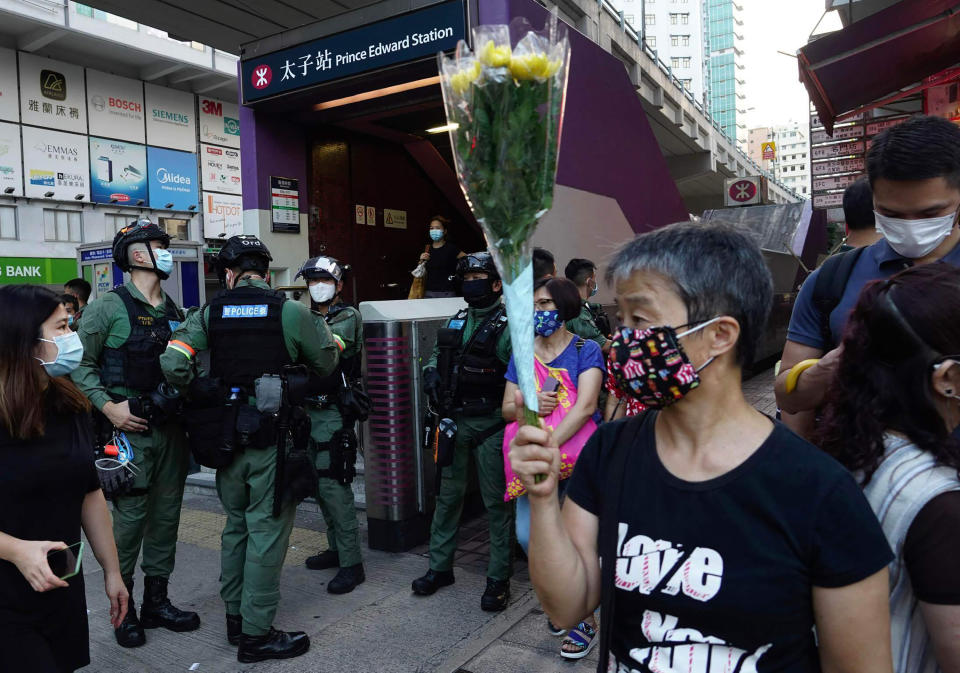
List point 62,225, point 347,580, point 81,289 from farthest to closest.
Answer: point 62,225 → point 81,289 → point 347,580

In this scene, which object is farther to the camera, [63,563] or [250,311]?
[250,311]

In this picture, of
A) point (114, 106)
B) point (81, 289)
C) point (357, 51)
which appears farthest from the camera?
point (114, 106)

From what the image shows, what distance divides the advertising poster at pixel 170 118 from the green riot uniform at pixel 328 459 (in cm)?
1935

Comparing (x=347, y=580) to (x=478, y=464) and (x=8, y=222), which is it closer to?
(x=478, y=464)

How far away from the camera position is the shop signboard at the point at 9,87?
17750 millimetres

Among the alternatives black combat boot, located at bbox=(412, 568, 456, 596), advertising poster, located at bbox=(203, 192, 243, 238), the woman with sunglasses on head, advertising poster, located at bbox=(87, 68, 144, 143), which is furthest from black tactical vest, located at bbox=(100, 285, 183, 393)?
advertising poster, located at bbox=(203, 192, 243, 238)

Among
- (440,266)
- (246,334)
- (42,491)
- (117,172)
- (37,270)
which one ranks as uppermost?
(117,172)

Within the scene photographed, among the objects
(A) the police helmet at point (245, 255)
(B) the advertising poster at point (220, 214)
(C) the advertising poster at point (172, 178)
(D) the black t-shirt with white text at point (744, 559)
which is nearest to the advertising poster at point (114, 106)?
(C) the advertising poster at point (172, 178)

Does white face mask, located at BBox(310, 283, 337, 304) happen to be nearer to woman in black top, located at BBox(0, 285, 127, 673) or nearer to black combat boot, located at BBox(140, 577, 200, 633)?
black combat boot, located at BBox(140, 577, 200, 633)

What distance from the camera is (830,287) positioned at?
2.43m

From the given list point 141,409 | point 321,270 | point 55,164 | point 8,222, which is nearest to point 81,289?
point 321,270

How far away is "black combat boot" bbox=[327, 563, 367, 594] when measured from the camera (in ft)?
15.0

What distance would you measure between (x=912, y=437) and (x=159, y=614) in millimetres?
4165

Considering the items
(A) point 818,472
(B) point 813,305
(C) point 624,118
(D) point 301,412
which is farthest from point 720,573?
(C) point 624,118
